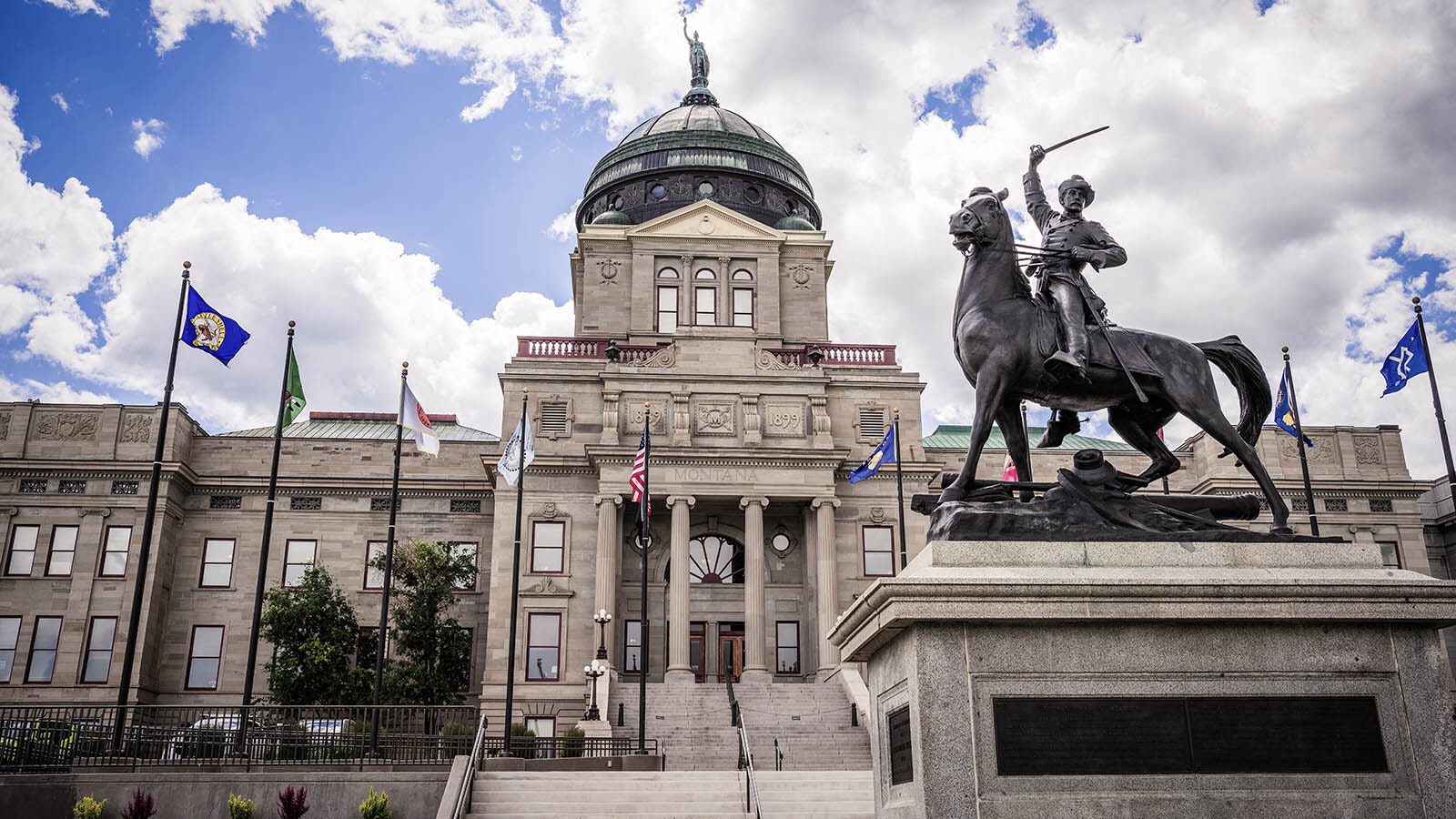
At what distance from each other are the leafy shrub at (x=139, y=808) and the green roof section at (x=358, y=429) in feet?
112

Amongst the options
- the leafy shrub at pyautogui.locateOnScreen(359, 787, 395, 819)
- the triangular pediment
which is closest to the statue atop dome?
the triangular pediment

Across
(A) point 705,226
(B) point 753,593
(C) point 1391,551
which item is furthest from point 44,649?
(C) point 1391,551

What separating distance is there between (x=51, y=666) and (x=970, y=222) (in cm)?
4603

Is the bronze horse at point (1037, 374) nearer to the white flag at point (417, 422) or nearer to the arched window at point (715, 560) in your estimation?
the white flag at point (417, 422)

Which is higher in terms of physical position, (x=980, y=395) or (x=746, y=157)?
(x=746, y=157)

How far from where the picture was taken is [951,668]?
9.02m

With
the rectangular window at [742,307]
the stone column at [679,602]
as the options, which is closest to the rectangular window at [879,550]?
the stone column at [679,602]

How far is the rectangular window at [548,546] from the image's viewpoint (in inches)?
1775

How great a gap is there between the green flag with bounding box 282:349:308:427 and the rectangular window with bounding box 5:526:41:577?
22612mm

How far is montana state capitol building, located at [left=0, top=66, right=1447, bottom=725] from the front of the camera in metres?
44.3

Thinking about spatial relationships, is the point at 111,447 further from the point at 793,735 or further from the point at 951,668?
the point at 951,668

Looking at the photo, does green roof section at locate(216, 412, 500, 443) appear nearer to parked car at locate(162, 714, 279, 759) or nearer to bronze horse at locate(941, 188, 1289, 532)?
parked car at locate(162, 714, 279, 759)

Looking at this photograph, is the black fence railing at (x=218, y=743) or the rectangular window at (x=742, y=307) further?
the rectangular window at (x=742, y=307)

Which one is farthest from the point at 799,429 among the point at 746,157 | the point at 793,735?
the point at 746,157
